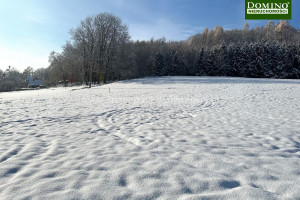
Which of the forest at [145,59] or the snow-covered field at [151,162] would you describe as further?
the forest at [145,59]

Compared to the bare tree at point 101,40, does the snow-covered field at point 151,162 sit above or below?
below

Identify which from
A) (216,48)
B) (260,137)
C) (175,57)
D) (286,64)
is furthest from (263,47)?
(260,137)

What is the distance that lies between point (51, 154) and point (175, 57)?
52.0 m

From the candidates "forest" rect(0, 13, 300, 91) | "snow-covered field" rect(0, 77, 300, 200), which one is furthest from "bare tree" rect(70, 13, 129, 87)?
"snow-covered field" rect(0, 77, 300, 200)

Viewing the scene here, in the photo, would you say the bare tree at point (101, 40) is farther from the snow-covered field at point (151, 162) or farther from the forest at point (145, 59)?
the snow-covered field at point (151, 162)

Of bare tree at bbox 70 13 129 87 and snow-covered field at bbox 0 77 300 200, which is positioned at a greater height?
bare tree at bbox 70 13 129 87

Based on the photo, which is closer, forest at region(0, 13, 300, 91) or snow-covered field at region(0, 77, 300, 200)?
snow-covered field at region(0, 77, 300, 200)

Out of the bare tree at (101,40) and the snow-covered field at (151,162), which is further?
the bare tree at (101,40)

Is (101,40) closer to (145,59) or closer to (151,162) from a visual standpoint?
(145,59)

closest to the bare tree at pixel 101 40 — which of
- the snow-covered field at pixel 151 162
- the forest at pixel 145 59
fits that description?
the forest at pixel 145 59

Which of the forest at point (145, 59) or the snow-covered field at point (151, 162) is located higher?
the forest at point (145, 59)

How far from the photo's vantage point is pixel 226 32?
91.9m

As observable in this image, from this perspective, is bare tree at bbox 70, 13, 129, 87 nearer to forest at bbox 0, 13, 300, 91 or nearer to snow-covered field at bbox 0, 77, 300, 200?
forest at bbox 0, 13, 300, 91

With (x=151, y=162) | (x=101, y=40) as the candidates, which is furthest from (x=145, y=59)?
(x=151, y=162)
